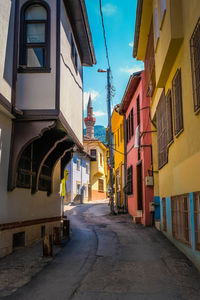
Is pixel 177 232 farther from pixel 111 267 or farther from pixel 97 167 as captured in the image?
pixel 97 167

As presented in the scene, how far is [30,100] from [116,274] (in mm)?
4812

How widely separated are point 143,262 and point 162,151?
14.2 ft

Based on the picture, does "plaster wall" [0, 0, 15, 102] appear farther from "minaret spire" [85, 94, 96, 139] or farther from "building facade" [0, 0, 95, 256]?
"minaret spire" [85, 94, 96, 139]

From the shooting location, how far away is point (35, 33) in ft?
31.0

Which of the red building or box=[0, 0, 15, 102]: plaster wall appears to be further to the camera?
the red building

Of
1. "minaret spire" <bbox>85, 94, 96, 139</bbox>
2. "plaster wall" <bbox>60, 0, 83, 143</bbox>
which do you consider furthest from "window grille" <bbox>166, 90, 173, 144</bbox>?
"minaret spire" <bbox>85, 94, 96, 139</bbox>

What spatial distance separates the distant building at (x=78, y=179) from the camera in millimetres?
36844

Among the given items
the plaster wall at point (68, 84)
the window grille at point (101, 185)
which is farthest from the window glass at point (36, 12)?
the window grille at point (101, 185)

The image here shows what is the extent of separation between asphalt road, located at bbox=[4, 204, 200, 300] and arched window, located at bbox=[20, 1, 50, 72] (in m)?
4.95

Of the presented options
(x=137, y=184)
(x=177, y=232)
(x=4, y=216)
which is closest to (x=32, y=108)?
(x=4, y=216)

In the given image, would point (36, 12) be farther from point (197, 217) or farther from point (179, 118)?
point (197, 217)

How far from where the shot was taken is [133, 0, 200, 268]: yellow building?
6.57 m

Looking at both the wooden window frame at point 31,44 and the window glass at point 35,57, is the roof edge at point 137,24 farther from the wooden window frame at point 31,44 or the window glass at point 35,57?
the window glass at point 35,57

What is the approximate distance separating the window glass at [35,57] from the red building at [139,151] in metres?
5.91
